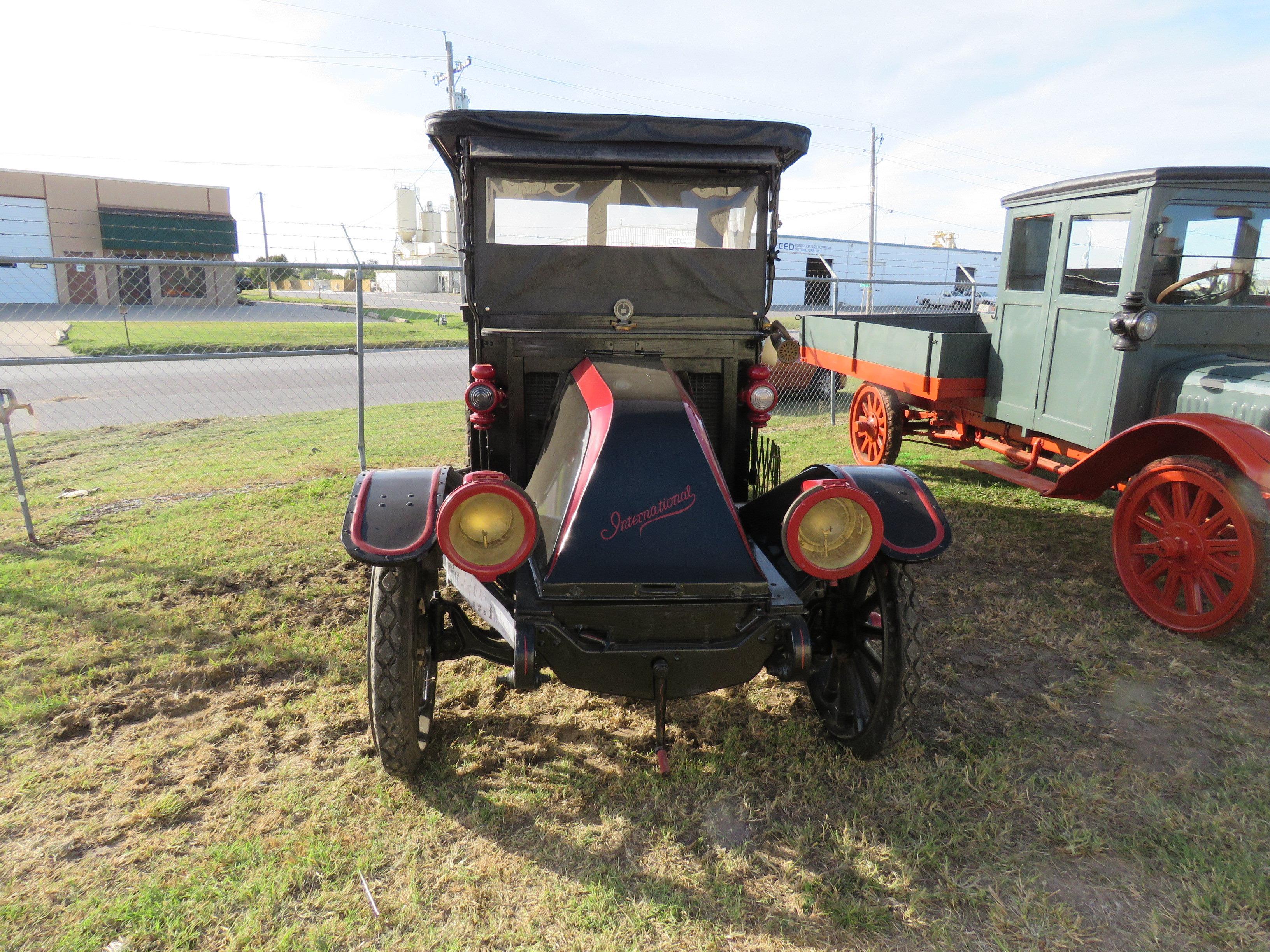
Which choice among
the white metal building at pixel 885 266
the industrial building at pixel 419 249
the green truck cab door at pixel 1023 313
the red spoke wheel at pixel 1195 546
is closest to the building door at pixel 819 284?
the white metal building at pixel 885 266

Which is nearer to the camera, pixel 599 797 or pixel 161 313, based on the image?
pixel 599 797

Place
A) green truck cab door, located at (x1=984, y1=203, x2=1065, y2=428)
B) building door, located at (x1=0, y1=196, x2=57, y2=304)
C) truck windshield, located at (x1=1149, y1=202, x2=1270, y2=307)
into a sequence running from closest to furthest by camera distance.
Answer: truck windshield, located at (x1=1149, y1=202, x2=1270, y2=307)
green truck cab door, located at (x1=984, y1=203, x2=1065, y2=428)
building door, located at (x1=0, y1=196, x2=57, y2=304)

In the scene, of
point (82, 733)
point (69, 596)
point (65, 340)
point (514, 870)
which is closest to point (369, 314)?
point (65, 340)

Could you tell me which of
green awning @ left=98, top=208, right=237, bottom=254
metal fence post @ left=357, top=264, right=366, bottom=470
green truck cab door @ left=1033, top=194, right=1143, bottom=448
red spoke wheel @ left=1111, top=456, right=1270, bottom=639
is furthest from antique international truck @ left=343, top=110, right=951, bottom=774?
green awning @ left=98, top=208, right=237, bottom=254

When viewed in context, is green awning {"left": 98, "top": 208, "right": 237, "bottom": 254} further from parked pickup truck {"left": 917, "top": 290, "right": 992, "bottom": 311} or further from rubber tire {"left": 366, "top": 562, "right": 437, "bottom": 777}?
rubber tire {"left": 366, "top": 562, "right": 437, "bottom": 777}

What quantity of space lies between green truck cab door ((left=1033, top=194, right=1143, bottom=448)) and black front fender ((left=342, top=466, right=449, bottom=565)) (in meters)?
3.87

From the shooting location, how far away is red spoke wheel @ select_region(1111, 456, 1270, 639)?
3441mm

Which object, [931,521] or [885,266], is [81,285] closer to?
[931,521]

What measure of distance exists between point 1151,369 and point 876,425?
8.70 feet

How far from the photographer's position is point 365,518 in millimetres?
2521

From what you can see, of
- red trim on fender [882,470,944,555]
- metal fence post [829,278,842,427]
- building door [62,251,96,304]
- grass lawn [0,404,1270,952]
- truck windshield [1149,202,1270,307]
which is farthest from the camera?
building door [62,251,96,304]

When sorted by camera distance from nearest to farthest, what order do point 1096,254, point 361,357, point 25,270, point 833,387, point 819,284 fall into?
point 1096,254, point 361,357, point 833,387, point 25,270, point 819,284

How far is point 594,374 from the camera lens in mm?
2982

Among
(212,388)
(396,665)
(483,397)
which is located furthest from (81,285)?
(396,665)
